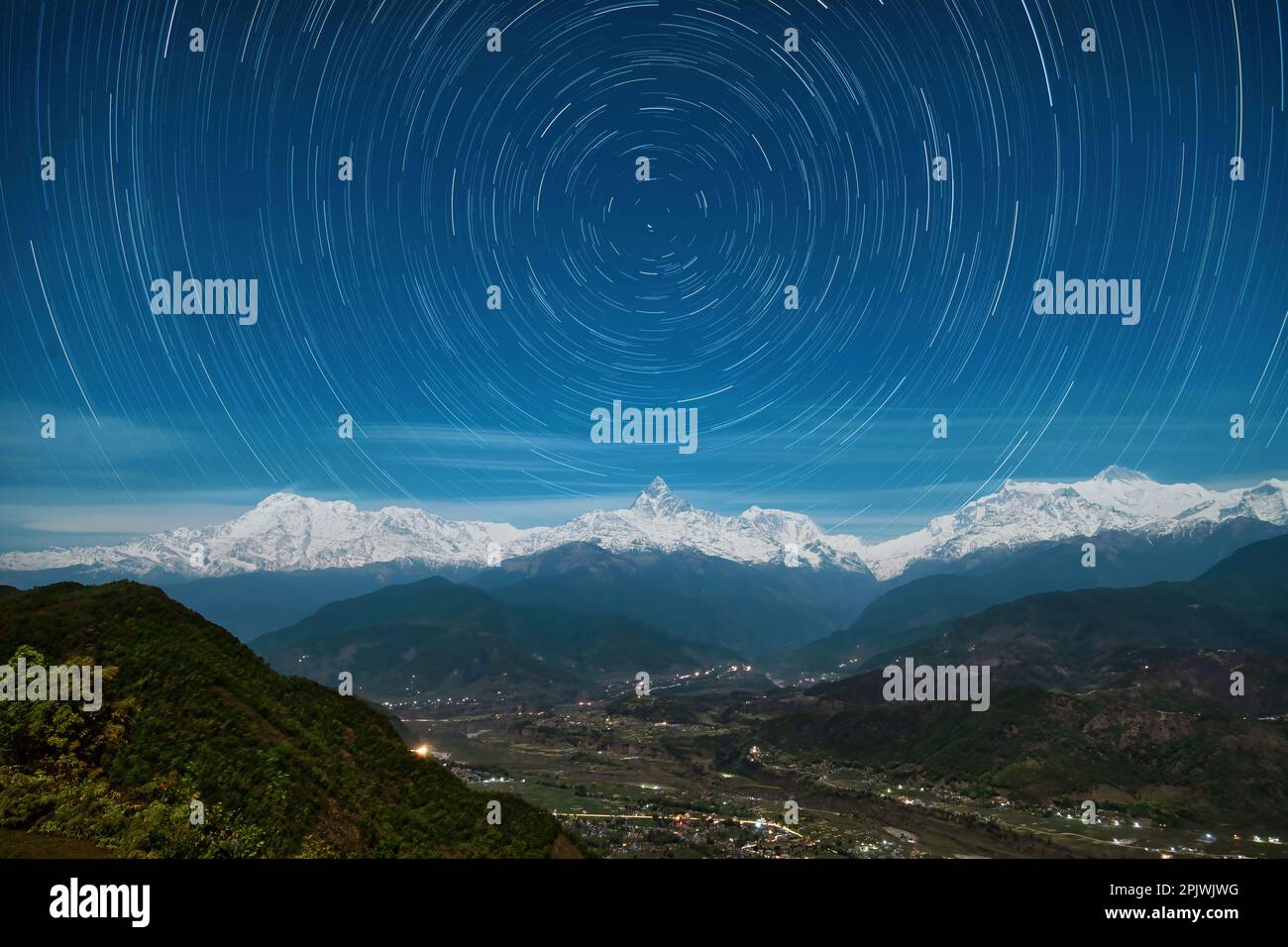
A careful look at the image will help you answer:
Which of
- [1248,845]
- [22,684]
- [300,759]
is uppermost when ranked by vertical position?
[22,684]

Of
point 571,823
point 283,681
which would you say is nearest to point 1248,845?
point 571,823
